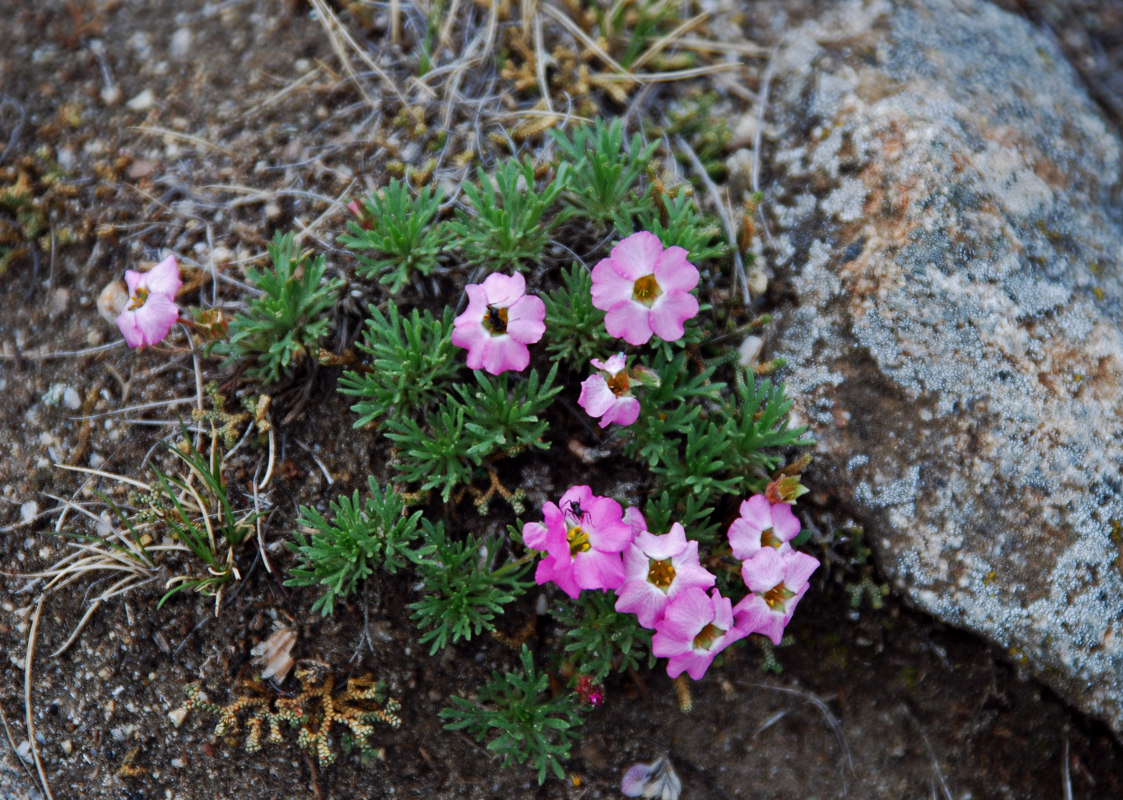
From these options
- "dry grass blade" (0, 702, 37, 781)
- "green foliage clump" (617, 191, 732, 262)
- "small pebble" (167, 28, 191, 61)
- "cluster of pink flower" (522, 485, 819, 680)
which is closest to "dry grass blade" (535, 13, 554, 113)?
"green foliage clump" (617, 191, 732, 262)

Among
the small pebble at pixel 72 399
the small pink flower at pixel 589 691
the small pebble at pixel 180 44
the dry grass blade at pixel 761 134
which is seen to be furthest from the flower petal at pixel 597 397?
the small pebble at pixel 180 44

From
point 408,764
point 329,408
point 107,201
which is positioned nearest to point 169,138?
point 107,201

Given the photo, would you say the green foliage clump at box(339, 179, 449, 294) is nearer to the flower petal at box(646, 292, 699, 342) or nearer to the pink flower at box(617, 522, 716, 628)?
the flower petal at box(646, 292, 699, 342)

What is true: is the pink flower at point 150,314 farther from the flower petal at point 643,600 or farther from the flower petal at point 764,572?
the flower petal at point 764,572

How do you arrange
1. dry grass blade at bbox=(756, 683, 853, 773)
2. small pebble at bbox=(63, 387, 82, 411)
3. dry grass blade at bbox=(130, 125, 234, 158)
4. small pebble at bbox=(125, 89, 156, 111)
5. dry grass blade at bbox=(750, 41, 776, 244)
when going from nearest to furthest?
dry grass blade at bbox=(756, 683, 853, 773) < small pebble at bbox=(63, 387, 82, 411) < dry grass blade at bbox=(750, 41, 776, 244) < dry grass blade at bbox=(130, 125, 234, 158) < small pebble at bbox=(125, 89, 156, 111)

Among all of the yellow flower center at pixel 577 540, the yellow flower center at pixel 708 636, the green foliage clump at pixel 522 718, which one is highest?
the yellow flower center at pixel 577 540

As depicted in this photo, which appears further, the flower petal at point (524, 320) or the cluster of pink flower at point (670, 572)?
the flower petal at point (524, 320)

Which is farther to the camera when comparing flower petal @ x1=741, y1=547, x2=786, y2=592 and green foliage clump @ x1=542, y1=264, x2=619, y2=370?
green foliage clump @ x1=542, y1=264, x2=619, y2=370

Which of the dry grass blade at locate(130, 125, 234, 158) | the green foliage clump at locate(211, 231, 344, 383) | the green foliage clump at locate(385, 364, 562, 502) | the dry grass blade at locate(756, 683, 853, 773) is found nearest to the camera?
the green foliage clump at locate(385, 364, 562, 502)
